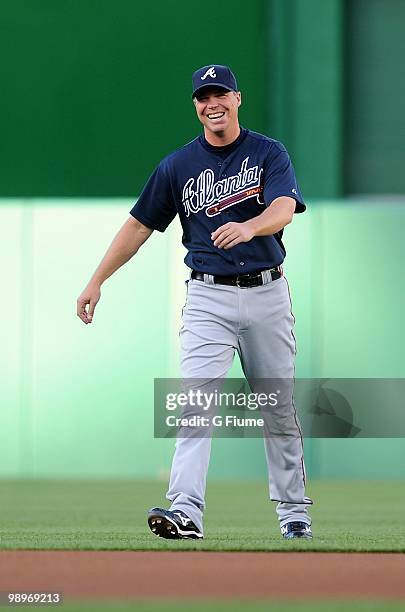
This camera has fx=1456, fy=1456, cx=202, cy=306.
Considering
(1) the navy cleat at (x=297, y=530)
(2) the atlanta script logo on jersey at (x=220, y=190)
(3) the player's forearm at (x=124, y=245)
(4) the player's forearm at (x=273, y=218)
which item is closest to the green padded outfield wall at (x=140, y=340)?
(3) the player's forearm at (x=124, y=245)

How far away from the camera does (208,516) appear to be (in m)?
7.82

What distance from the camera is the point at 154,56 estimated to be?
484 inches

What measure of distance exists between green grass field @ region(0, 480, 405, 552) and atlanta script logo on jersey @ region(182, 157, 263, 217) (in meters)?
1.33

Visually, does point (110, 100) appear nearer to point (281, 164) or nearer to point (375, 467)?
point (375, 467)

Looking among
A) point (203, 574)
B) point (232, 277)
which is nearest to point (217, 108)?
point (232, 277)

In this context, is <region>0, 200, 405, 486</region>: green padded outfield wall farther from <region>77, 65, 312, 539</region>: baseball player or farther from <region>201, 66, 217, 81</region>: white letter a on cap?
<region>201, 66, 217, 81</region>: white letter a on cap

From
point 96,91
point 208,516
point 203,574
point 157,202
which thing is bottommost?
point 208,516

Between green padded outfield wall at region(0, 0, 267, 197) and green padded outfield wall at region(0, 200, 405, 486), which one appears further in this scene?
green padded outfield wall at region(0, 0, 267, 197)

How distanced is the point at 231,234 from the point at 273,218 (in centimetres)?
27

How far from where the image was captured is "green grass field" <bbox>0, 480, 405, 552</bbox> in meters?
5.66

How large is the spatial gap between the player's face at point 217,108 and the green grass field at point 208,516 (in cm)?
166

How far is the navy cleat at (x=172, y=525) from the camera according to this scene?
557 centimetres

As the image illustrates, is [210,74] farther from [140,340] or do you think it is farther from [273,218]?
[140,340]

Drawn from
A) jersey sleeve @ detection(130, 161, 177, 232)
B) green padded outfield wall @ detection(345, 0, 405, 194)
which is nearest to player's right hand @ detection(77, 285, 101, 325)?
jersey sleeve @ detection(130, 161, 177, 232)
